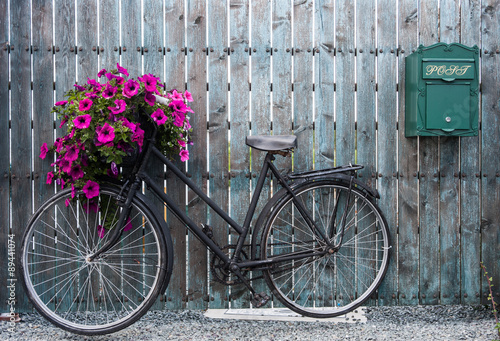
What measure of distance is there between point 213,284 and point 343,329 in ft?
3.45

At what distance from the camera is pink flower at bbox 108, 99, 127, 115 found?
2.69 metres

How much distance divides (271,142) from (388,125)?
1.05 metres

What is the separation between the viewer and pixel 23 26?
3.29 m

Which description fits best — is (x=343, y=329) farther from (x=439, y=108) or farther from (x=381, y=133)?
(x=439, y=108)

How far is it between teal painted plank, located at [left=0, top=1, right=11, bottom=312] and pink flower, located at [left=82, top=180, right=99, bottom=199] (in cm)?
91

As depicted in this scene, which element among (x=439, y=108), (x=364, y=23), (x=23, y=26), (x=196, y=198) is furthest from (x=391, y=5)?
(x=23, y=26)

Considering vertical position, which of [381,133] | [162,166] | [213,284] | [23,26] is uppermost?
[23,26]

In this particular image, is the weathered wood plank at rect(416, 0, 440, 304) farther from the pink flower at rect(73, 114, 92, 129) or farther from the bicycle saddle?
the pink flower at rect(73, 114, 92, 129)

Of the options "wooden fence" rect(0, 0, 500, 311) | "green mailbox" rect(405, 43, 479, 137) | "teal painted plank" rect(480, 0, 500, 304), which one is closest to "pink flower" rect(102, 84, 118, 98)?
"wooden fence" rect(0, 0, 500, 311)

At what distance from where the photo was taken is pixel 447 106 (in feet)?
10.2

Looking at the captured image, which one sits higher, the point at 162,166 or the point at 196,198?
the point at 162,166

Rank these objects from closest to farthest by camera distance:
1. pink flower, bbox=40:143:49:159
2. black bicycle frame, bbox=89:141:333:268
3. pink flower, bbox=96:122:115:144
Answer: pink flower, bbox=96:122:115:144
black bicycle frame, bbox=89:141:333:268
pink flower, bbox=40:143:49:159

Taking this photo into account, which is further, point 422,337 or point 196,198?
point 196,198

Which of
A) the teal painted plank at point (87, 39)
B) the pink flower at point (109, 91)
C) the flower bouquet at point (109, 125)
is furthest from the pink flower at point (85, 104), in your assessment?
the teal painted plank at point (87, 39)
